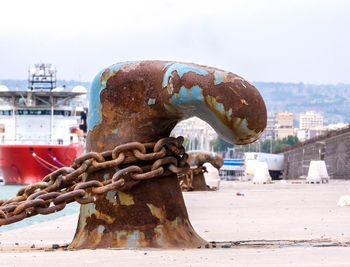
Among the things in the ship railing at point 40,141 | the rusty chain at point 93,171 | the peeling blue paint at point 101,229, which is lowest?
the peeling blue paint at point 101,229

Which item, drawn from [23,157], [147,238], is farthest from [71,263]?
[23,157]

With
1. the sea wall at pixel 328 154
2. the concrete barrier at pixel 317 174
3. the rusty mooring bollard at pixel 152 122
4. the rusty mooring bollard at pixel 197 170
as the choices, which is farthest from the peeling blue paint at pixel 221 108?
the sea wall at pixel 328 154

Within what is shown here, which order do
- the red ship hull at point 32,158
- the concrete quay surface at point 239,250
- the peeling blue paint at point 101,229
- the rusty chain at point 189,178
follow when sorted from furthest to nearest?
the red ship hull at point 32,158 < the rusty chain at point 189,178 < the peeling blue paint at point 101,229 < the concrete quay surface at point 239,250

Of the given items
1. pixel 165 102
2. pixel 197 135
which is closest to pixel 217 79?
pixel 165 102

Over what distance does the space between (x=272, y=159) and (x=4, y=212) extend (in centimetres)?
6929

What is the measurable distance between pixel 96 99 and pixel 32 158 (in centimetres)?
5261

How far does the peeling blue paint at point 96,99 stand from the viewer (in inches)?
185

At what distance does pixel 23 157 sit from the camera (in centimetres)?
5647

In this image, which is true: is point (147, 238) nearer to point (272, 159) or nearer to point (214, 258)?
point (214, 258)

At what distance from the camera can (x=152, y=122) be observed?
457cm

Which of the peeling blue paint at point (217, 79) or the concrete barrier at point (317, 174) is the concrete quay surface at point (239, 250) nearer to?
the peeling blue paint at point (217, 79)

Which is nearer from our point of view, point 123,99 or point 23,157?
point 123,99

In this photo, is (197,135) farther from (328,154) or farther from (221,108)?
(221,108)

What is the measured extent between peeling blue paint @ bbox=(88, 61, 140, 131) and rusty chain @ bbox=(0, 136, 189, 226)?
0.35 meters
